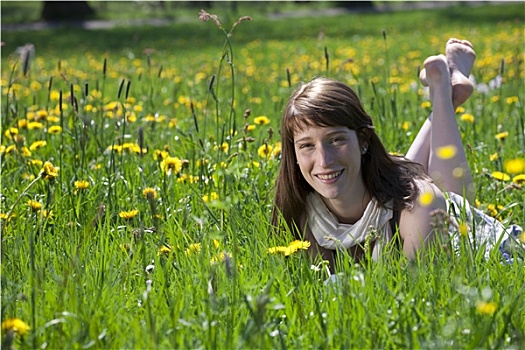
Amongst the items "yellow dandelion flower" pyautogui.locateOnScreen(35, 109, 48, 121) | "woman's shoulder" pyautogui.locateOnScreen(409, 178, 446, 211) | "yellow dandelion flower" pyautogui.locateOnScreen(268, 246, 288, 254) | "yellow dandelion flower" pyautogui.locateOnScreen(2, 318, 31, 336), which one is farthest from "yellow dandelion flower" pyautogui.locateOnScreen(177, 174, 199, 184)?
"yellow dandelion flower" pyautogui.locateOnScreen(2, 318, 31, 336)

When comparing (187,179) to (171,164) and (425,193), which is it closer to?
(171,164)

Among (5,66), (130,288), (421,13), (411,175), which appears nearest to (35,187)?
(130,288)

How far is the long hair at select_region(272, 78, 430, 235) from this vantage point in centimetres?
274

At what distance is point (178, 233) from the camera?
8.52ft

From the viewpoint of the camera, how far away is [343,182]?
9.00 ft

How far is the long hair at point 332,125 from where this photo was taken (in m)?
2.74

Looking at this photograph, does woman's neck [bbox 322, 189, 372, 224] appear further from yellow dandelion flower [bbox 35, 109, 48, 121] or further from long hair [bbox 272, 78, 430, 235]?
yellow dandelion flower [bbox 35, 109, 48, 121]

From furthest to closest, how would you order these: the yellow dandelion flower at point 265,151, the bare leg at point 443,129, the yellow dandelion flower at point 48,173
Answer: the yellow dandelion flower at point 265,151 → the bare leg at point 443,129 → the yellow dandelion flower at point 48,173

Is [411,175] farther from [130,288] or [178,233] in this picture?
[130,288]

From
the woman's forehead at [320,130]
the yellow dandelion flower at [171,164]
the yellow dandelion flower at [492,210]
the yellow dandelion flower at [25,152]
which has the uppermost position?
the woman's forehead at [320,130]

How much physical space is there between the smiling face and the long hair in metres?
0.03

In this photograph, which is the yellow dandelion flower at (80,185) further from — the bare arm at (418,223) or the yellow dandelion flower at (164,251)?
the bare arm at (418,223)

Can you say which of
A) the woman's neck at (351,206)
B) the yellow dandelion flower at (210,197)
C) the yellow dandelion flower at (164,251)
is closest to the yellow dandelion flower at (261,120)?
the yellow dandelion flower at (210,197)

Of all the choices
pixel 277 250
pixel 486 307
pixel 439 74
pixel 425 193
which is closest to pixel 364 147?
pixel 425 193
